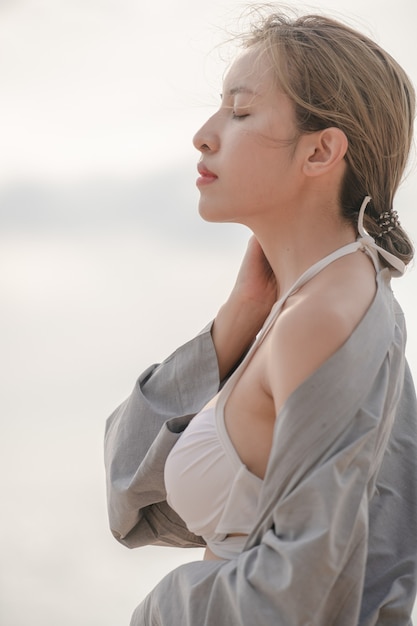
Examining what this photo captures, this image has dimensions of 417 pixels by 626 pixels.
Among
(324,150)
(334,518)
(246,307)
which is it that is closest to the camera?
(334,518)

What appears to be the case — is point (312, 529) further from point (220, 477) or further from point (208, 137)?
point (208, 137)

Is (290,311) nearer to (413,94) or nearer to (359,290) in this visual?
(359,290)

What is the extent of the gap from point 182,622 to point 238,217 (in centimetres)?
71

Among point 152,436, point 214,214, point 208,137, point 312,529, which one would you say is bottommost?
point 312,529

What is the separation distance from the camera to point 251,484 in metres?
1.64

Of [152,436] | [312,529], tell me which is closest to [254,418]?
[312,529]

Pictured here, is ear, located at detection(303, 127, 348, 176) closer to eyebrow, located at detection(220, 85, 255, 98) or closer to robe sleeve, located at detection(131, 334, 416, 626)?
eyebrow, located at detection(220, 85, 255, 98)

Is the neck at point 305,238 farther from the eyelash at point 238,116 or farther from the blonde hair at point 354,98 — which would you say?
the eyelash at point 238,116

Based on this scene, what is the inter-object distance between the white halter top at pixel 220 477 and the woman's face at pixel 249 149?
16 centimetres

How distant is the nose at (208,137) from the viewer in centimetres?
183

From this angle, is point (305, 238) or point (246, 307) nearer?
point (305, 238)

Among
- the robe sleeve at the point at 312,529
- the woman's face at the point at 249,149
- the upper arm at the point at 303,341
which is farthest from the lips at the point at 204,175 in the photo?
the robe sleeve at the point at 312,529

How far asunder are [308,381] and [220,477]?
0.28 m

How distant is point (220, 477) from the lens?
1.68 meters
